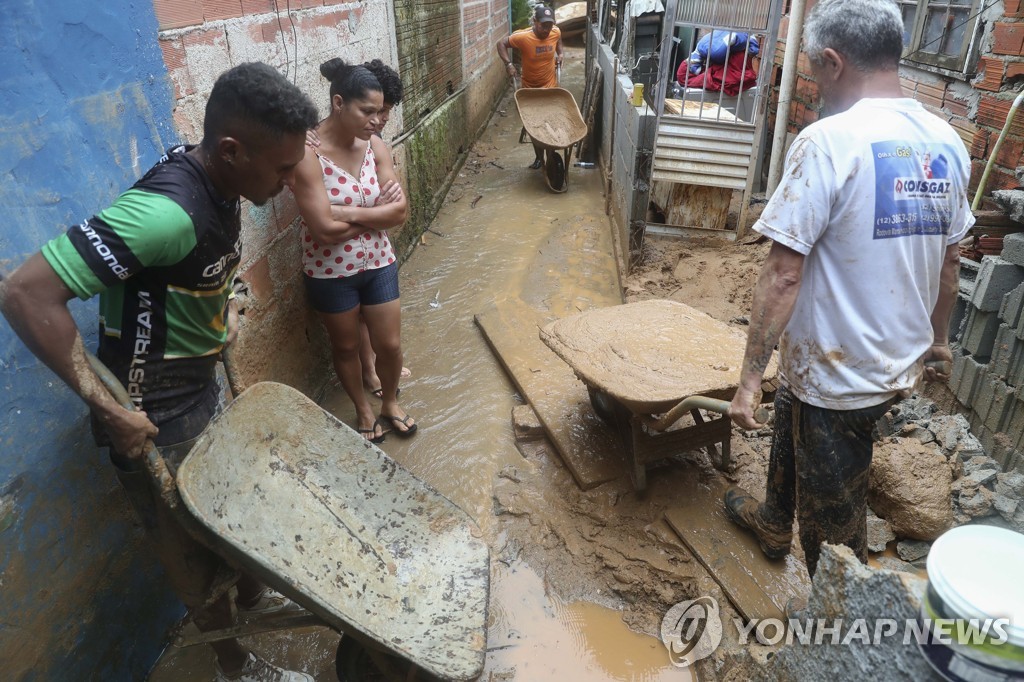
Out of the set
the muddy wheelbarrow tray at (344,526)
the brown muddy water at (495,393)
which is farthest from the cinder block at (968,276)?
the muddy wheelbarrow tray at (344,526)

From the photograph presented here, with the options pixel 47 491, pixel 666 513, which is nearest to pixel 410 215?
pixel 666 513

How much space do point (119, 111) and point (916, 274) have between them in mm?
2702

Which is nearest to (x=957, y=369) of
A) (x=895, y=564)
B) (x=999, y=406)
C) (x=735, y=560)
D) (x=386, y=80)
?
(x=999, y=406)

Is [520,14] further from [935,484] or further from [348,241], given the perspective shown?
[935,484]

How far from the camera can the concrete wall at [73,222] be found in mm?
1754

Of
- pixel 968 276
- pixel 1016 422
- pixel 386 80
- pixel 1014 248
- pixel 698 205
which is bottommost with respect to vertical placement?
pixel 1016 422

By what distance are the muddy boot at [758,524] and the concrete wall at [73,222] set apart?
2.34m

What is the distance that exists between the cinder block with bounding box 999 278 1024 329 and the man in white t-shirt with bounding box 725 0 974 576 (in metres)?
1.34

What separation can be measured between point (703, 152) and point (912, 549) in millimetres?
3999

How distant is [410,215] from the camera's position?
19.3ft

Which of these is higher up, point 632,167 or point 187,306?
point 187,306

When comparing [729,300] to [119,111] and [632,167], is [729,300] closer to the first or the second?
[632,167]

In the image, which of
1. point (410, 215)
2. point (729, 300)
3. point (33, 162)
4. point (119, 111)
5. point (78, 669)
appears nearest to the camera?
point (33, 162)

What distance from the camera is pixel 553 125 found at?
832cm
